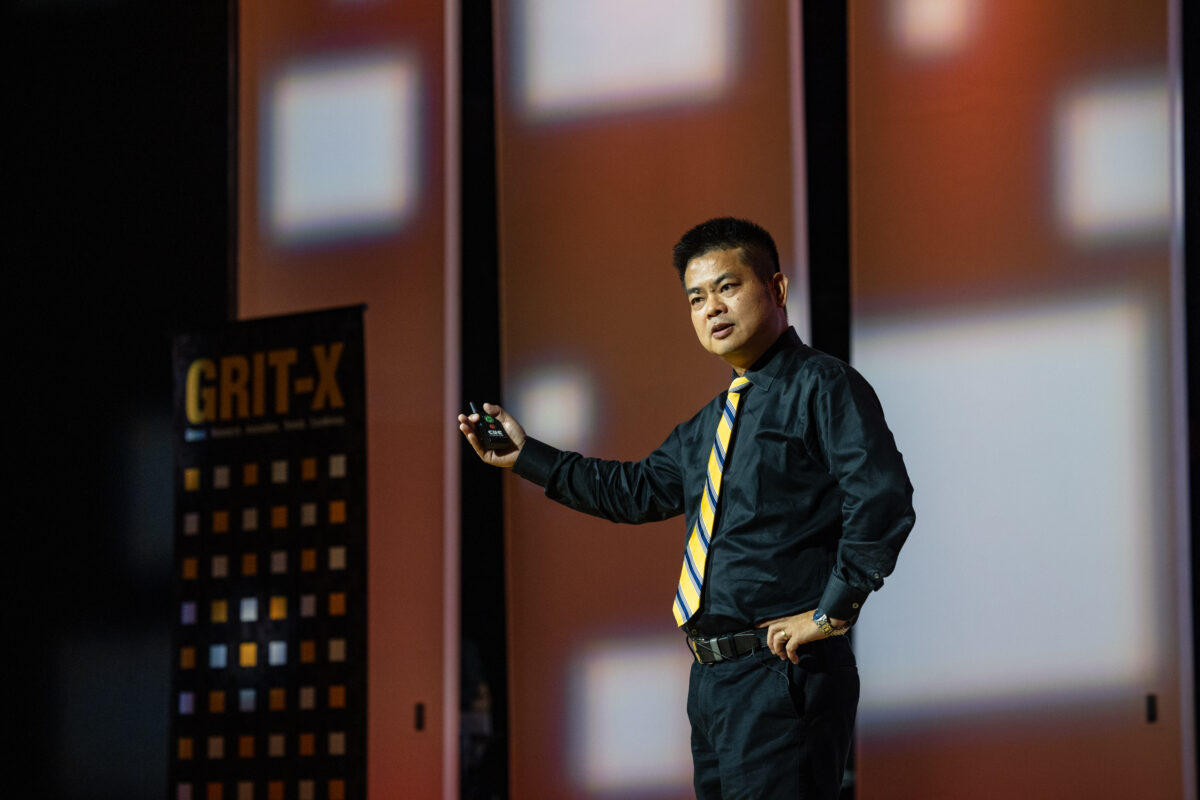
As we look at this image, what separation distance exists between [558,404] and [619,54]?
1040 mm

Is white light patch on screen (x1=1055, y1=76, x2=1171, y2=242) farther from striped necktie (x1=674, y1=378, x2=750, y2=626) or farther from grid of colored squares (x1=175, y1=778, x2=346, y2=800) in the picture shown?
grid of colored squares (x1=175, y1=778, x2=346, y2=800)

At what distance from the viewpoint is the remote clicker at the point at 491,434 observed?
2.30 meters

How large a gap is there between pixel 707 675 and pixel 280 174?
2.58m

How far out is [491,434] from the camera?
90.8 inches

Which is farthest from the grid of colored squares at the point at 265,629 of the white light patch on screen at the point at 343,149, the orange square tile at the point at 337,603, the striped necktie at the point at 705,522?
the striped necktie at the point at 705,522

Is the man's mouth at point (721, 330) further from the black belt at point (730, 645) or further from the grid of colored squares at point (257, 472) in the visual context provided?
the grid of colored squares at point (257, 472)

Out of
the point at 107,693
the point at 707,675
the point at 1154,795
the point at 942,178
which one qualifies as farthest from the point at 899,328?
Result: the point at 107,693

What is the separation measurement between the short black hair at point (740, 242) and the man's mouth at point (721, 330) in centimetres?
11

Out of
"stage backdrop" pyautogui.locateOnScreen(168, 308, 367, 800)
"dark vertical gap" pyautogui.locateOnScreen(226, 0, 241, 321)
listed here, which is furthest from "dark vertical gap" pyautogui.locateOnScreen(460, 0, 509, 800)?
"dark vertical gap" pyautogui.locateOnScreen(226, 0, 241, 321)

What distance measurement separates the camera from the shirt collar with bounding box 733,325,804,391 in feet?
6.82

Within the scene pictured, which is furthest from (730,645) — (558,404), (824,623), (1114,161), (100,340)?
(100,340)

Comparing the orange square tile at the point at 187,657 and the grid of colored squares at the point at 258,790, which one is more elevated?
the orange square tile at the point at 187,657

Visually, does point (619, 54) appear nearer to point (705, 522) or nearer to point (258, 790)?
point (705, 522)

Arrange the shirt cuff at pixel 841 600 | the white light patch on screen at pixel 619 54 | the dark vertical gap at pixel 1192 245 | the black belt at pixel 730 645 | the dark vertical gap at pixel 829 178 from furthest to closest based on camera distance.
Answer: the white light patch on screen at pixel 619 54, the dark vertical gap at pixel 829 178, the dark vertical gap at pixel 1192 245, the black belt at pixel 730 645, the shirt cuff at pixel 841 600
